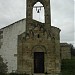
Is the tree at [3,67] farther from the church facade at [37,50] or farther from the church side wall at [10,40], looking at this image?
the church facade at [37,50]

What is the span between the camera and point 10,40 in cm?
2208

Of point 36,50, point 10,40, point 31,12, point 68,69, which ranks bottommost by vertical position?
point 68,69

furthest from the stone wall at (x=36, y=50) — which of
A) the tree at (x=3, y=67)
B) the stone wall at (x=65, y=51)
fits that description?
the stone wall at (x=65, y=51)

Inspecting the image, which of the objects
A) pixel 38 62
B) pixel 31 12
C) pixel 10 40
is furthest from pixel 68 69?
pixel 31 12

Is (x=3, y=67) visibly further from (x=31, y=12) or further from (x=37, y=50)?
(x=31, y=12)

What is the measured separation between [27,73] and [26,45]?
2212mm

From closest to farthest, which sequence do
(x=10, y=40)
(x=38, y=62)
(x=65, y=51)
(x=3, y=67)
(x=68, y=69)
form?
(x=38, y=62)
(x=10, y=40)
(x=3, y=67)
(x=68, y=69)
(x=65, y=51)

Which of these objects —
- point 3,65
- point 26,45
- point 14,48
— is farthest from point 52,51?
point 3,65

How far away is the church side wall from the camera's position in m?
21.7

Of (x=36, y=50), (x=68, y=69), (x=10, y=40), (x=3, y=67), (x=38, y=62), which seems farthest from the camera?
(x=68, y=69)

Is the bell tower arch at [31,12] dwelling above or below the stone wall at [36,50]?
above

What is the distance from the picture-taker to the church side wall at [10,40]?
21698 millimetres

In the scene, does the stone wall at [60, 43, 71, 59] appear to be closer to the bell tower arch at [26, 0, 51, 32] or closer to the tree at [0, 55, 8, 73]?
the tree at [0, 55, 8, 73]

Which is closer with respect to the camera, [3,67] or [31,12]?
[31,12]
